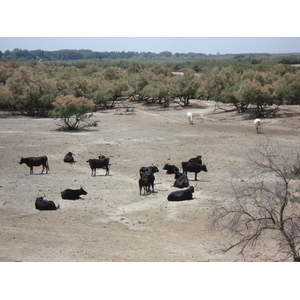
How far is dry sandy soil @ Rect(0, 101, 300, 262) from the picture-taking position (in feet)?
38.4

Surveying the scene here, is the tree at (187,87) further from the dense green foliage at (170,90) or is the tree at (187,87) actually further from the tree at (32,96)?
the tree at (32,96)

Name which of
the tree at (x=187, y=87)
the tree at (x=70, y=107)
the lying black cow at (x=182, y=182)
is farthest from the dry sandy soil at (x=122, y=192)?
the tree at (x=187, y=87)

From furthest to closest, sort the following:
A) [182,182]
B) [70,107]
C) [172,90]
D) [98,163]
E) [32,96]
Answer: [172,90], [32,96], [70,107], [98,163], [182,182]

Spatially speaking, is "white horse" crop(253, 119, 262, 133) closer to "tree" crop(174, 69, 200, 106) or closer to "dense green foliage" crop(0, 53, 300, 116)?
"dense green foliage" crop(0, 53, 300, 116)

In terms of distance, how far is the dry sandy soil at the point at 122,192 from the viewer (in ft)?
38.4

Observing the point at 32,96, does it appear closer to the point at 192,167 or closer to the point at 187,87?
the point at 187,87

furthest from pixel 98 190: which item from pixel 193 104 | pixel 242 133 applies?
pixel 193 104

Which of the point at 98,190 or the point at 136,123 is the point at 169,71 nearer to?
the point at 136,123

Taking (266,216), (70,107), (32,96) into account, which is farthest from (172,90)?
(266,216)

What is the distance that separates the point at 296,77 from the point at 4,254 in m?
42.9

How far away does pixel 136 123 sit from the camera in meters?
41.4

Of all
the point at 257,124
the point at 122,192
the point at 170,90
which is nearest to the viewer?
the point at 122,192

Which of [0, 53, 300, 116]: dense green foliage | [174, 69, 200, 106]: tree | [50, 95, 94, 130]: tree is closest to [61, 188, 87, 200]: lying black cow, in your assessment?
[50, 95, 94, 130]: tree

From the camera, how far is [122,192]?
60.4ft
